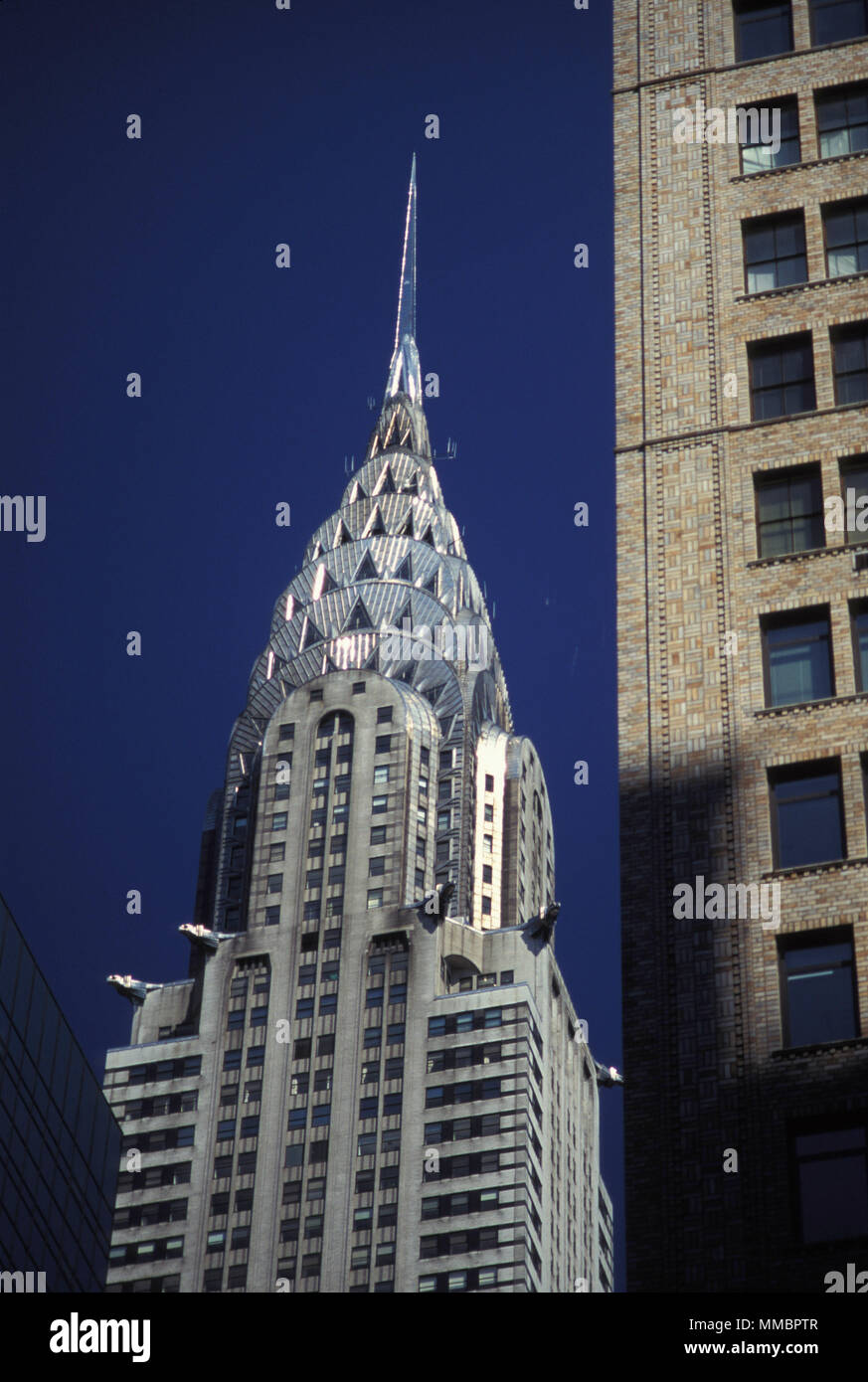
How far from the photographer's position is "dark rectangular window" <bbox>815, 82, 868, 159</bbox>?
58625 millimetres

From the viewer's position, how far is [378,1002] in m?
176

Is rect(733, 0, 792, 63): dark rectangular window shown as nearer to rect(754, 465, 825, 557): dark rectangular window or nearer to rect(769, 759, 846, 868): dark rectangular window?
rect(754, 465, 825, 557): dark rectangular window

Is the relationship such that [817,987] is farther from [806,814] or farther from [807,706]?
[807,706]

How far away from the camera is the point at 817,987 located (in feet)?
153

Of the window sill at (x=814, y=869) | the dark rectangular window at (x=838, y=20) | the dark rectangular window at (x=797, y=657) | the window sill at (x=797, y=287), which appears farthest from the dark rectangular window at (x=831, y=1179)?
the dark rectangular window at (x=838, y=20)

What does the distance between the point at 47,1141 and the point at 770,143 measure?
40318mm

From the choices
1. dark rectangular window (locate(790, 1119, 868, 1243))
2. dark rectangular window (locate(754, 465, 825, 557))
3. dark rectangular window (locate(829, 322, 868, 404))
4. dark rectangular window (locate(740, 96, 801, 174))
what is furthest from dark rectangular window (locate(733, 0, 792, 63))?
dark rectangular window (locate(790, 1119, 868, 1243))

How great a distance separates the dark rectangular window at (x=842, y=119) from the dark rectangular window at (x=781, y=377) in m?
5.50

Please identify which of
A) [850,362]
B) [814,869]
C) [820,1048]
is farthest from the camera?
[850,362]

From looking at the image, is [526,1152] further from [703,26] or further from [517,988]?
[703,26]

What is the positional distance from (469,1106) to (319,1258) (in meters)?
15.1

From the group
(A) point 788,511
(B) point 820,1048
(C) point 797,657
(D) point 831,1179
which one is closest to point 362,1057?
(A) point 788,511

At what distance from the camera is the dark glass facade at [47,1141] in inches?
2955
